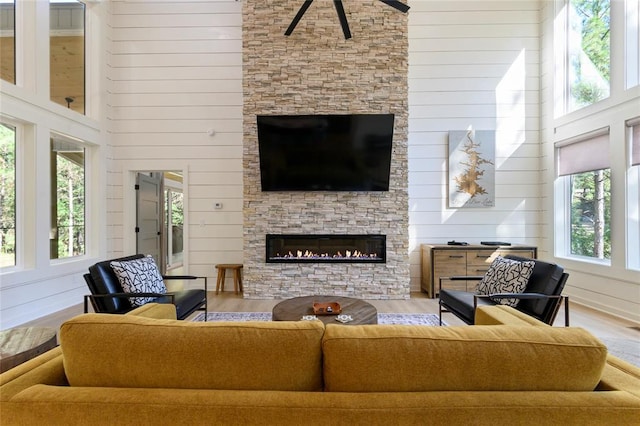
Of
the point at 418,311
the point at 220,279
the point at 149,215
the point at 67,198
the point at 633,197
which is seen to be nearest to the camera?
the point at 633,197

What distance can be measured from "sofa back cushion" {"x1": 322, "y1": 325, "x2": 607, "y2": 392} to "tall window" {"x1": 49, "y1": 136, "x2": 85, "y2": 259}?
465cm

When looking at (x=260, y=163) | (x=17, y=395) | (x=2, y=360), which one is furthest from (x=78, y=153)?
(x=17, y=395)

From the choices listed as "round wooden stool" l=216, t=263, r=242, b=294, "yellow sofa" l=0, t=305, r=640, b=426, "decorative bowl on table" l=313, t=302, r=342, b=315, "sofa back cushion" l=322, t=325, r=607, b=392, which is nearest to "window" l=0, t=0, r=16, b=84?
"round wooden stool" l=216, t=263, r=242, b=294

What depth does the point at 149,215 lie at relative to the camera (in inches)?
218

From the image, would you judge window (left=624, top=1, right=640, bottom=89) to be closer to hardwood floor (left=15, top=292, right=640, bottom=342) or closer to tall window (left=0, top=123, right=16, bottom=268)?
hardwood floor (left=15, top=292, right=640, bottom=342)

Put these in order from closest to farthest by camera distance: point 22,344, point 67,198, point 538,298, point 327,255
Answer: point 22,344
point 538,298
point 67,198
point 327,255

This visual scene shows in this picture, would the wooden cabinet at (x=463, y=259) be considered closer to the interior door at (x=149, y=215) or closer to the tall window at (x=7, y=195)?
the interior door at (x=149, y=215)

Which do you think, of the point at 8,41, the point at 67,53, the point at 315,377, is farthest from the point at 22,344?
the point at 67,53

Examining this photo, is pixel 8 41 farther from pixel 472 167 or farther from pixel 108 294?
pixel 472 167

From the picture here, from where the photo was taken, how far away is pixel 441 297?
306 centimetres

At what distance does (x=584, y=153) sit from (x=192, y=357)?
5.27m

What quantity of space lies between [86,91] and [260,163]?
9.65ft

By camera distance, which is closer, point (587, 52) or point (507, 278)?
point (507, 278)

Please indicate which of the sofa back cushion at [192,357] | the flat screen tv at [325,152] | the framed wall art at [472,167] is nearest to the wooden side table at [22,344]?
the sofa back cushion at [192,357]
